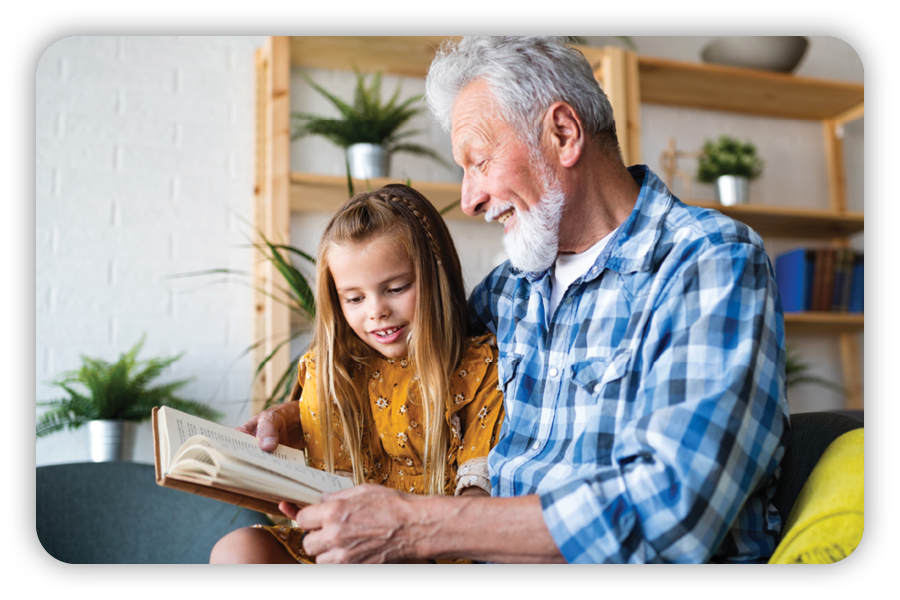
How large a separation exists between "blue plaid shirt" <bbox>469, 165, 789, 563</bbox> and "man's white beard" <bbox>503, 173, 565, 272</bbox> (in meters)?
0.08

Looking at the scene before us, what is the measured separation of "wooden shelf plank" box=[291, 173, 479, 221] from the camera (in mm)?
2354

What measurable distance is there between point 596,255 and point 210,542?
3.78ft

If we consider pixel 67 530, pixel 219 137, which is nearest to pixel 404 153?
pixel 219 137

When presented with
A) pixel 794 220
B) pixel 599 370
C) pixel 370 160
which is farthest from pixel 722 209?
pixel 599 370

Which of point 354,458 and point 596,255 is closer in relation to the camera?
point 596,255

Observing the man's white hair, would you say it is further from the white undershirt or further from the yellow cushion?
the yellow cushion

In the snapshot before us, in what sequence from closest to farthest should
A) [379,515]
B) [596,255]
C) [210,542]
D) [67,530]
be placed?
[379,515], [596,255], [67,530], [210,542]

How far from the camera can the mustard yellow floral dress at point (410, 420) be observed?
1.36 m

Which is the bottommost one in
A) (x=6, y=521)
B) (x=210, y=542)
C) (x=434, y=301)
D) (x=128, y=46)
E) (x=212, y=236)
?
(x=210, y=542)

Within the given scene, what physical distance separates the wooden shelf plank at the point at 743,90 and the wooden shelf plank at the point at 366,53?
32.5 inches

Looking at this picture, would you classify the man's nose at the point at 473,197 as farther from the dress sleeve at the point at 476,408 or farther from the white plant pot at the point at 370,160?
the white plant pot at the point at 370,160

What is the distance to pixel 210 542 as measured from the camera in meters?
1.75

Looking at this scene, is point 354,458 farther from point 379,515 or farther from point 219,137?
point 219,137

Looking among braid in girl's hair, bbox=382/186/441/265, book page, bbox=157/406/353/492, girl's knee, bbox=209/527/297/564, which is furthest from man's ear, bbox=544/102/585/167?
girl's knee, bbox=209/527/297/564
